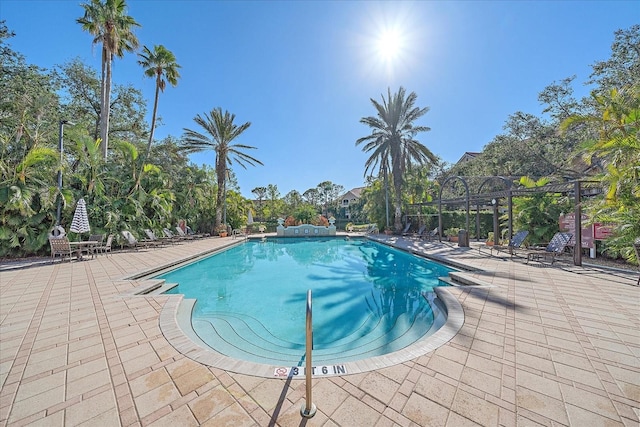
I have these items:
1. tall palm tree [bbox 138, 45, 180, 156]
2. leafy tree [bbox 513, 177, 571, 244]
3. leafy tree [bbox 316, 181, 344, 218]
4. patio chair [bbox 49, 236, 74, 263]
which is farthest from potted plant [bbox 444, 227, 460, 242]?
leafy tree [bbox 316, 181, 344, 218]

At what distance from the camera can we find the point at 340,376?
249cm

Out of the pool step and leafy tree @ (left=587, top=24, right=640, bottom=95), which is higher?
leafy tree @ (left=587, top=24, right=640, bottom=95)

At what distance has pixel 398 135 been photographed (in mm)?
18375

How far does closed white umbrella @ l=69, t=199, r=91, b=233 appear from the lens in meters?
9.57

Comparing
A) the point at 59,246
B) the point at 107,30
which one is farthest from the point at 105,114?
the point at 59,246

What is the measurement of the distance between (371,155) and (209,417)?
19.0 m

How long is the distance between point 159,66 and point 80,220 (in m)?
11.5

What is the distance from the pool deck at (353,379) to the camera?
6.39 ft

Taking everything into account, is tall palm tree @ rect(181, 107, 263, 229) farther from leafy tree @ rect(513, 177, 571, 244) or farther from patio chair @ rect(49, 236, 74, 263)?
leafy tree @ rect(513, 177, 571, 244)

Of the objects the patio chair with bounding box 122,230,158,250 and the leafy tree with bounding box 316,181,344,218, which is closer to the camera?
the patio chair with bounding box 122,230,158,250

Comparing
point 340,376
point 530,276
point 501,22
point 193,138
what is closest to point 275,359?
point 340,376

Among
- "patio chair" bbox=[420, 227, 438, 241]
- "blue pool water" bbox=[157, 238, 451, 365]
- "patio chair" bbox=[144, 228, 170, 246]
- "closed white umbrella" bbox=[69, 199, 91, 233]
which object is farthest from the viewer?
"patio chair" bbox=[420, 227, 438, 241]

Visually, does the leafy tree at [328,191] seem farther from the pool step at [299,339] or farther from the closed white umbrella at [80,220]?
the pool step at [299,339]

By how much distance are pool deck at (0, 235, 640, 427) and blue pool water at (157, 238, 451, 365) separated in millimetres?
1128
